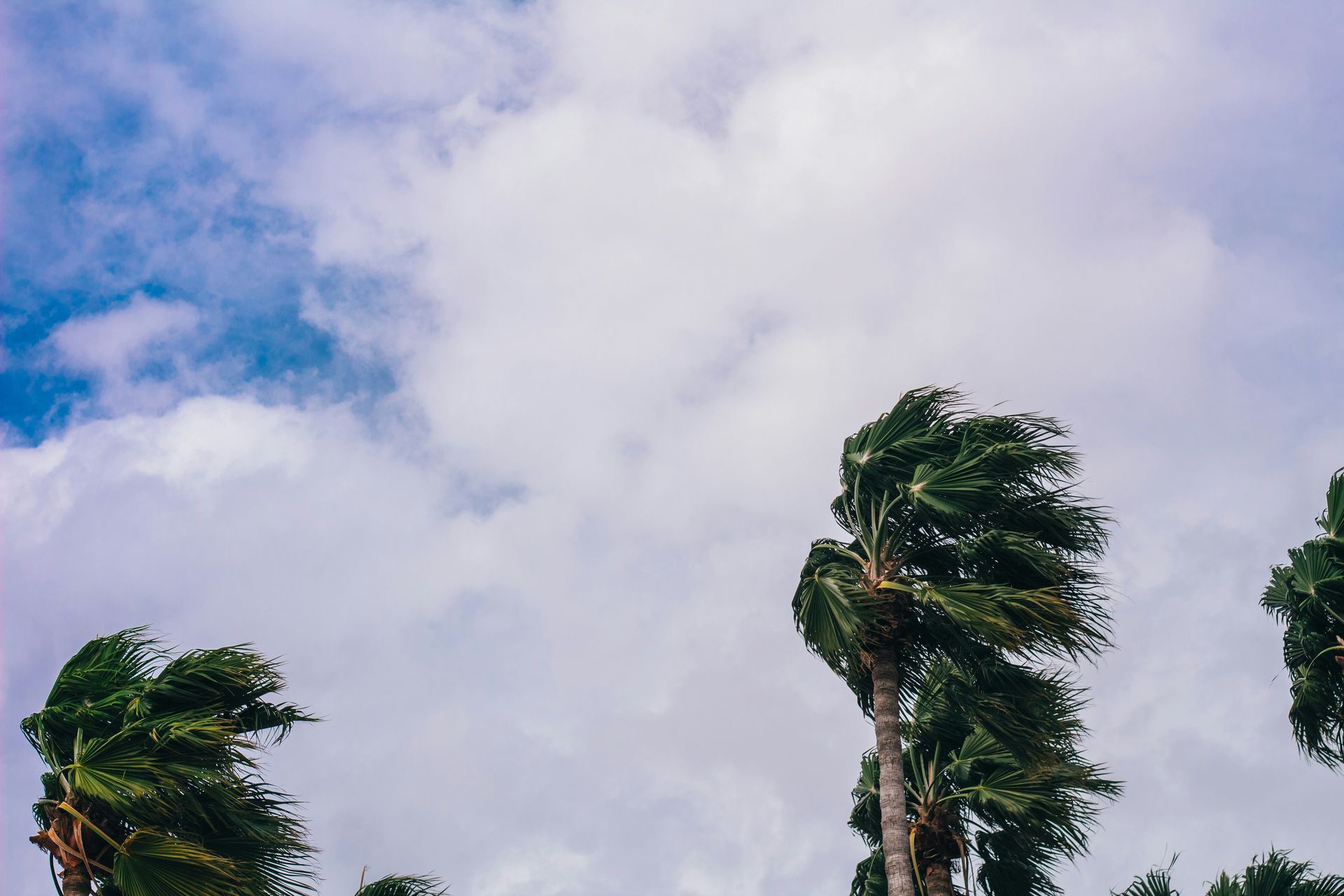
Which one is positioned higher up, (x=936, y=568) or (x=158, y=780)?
(x=936, y=568)

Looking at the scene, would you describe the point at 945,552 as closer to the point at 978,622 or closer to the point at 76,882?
the point at 978,622

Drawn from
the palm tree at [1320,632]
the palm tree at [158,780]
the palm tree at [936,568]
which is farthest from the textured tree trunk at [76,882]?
the palm tree at [1320,632]

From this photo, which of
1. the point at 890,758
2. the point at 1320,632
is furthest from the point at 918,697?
the point at 1320,632

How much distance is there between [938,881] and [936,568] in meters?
4.12

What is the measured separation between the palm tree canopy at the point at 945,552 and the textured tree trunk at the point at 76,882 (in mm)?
6757

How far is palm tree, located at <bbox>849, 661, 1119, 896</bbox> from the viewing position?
520 inches

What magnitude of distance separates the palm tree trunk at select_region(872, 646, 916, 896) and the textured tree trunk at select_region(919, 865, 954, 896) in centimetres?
248

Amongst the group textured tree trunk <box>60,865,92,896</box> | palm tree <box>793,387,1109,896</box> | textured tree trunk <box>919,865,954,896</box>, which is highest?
palm tree <box>793,387,1109,896</box>

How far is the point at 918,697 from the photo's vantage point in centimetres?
1301

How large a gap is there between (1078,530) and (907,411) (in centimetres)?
220

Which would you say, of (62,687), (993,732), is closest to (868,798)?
(993,732)

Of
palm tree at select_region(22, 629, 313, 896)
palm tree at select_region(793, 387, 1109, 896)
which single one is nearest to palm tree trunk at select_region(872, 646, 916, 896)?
palm tree at select_region(793, 387, 1109, 896)

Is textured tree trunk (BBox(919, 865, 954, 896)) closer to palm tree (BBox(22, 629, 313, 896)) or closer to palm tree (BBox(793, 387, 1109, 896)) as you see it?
palm tree (BBox(793, 387, 1109, 896))

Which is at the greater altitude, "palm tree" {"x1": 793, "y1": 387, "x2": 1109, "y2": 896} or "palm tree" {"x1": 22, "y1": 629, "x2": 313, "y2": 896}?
"palm tree" {"x1": 793, "y1": 387, "x2": 1109, "y2": 896}
